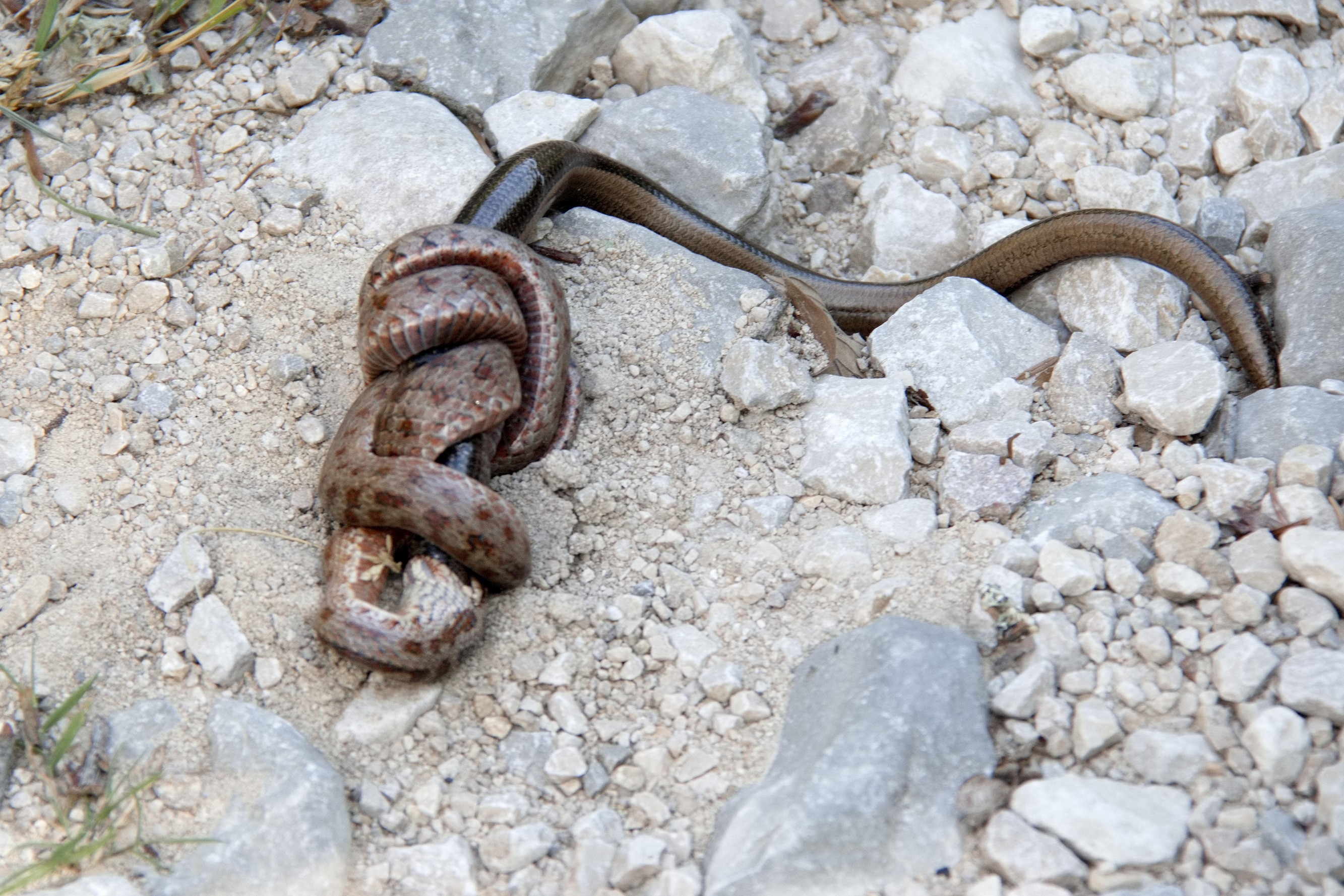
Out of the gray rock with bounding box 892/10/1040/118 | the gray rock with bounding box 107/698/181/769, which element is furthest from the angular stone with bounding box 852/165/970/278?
the gray rock with bounding box 107/698/181/769

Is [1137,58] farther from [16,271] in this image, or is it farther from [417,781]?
[16,271]

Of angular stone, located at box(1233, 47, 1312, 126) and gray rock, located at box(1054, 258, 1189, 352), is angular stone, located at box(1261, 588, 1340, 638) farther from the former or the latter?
angular stone, located at box(1233, 47, 1312, 126)

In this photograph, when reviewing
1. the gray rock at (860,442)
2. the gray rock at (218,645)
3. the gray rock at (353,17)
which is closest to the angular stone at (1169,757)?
the gray rock at (860,442)

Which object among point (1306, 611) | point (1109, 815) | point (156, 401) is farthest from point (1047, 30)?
point (156, 401)

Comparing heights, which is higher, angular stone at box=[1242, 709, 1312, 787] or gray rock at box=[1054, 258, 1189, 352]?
angular stone at box=[1242, 709, 1312, 787]

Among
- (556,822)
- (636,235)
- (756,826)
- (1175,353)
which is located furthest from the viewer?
(636,235)

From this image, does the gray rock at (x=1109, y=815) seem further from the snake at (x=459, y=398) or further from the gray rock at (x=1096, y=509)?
the snake at (x=459, y=398)

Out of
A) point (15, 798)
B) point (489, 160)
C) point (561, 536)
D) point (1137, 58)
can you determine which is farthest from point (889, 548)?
point (1137, 58)
